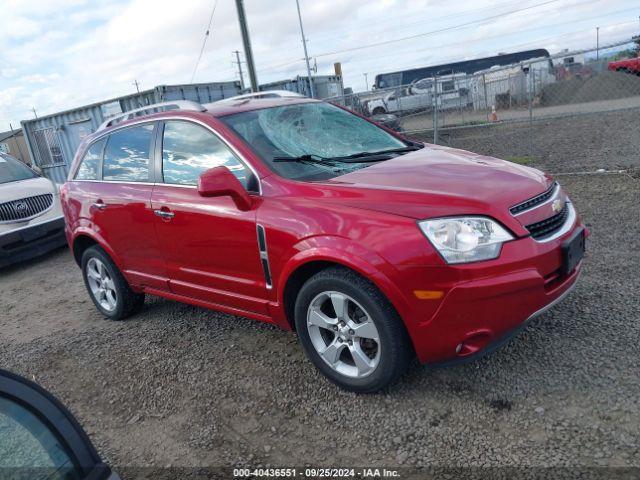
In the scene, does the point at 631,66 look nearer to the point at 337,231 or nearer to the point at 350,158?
the point at 350,158

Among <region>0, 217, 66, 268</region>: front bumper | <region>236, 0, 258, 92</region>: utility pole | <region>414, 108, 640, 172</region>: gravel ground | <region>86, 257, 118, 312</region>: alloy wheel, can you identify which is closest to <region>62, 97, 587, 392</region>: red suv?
<region>86, 257, 118, 312</region>: alloy wheel

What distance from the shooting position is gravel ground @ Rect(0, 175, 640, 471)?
262cm

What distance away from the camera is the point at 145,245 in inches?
165

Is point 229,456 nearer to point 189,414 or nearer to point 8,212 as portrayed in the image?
point 189,414

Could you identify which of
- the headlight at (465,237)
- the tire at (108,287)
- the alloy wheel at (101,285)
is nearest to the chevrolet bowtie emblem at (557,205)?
the headlight at (465,237)

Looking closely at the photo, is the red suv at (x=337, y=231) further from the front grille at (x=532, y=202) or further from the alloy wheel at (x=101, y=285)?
the alloy wheel at (x=101, y=285)

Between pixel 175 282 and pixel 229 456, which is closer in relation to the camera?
pixel 229 456

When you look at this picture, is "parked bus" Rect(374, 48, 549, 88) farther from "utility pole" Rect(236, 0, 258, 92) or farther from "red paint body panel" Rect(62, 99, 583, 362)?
"red paint body panel" Rect(62, 99, 583, 362)

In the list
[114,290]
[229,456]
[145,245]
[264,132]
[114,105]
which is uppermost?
[114,105]

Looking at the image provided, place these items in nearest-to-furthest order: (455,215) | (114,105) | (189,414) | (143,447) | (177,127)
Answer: (455,215)
(143,447)
(189,414)
(177,127)
(114,105)

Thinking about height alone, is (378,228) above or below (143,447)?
above

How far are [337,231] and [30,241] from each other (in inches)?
254

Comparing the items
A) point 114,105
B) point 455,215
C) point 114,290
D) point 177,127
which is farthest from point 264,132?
point 114,105

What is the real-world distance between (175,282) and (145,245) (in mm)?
415
